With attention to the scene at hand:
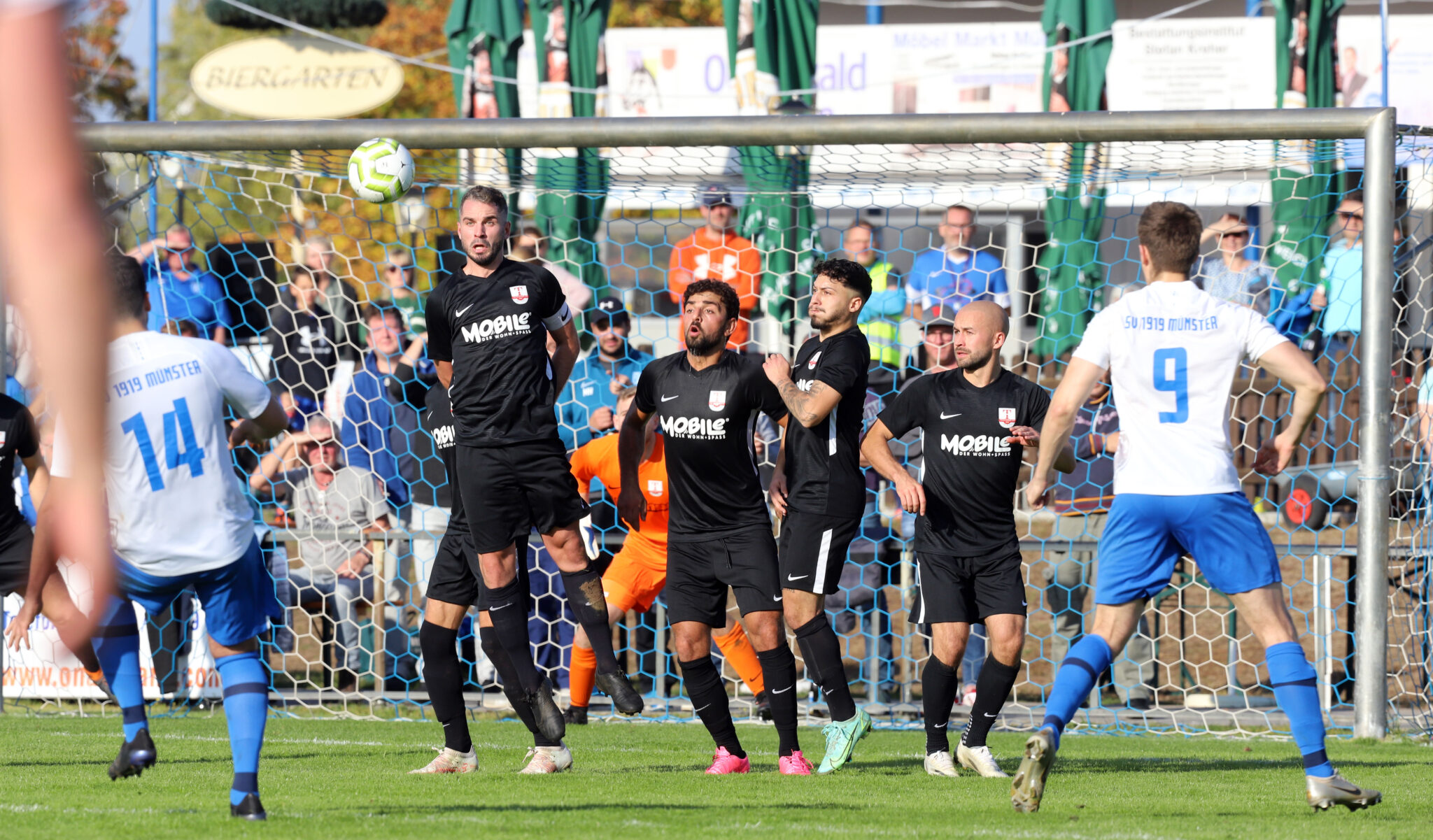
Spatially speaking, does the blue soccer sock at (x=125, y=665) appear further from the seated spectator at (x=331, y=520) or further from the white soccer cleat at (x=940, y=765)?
the seated spectator at (x=331, y=520)

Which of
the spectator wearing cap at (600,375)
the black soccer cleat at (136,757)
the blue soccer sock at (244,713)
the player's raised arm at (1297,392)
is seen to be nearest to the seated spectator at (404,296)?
the spectator wearing cap at (600,375)

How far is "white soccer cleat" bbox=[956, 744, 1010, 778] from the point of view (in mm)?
6082

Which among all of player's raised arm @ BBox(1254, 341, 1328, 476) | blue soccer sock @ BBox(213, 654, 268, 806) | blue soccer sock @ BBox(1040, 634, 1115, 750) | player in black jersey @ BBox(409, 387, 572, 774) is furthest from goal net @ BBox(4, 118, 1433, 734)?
blue soccer sock @ BBox(213, 654, 268, 806)

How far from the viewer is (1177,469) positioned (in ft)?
16.2

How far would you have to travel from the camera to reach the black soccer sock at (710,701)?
6117 mm

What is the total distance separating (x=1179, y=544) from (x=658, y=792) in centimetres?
202

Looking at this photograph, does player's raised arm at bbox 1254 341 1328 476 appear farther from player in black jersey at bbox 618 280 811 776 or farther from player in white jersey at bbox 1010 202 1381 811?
player in black jersey at bbox 618 280 811 776

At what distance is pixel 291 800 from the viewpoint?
503 cm

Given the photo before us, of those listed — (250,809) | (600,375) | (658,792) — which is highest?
(600,375)

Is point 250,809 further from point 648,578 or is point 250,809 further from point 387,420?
point 387,420

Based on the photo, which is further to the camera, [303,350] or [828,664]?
[303,350]

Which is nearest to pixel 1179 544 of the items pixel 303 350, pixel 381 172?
pixel 381 172

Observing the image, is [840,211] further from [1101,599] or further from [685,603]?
[1101,599]

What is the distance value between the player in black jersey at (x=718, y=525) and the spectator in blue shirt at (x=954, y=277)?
4.38 metres
